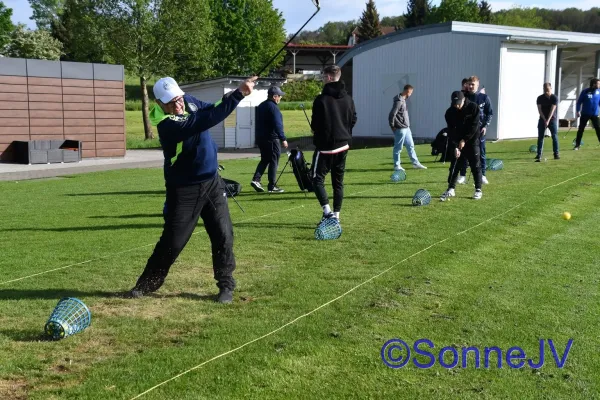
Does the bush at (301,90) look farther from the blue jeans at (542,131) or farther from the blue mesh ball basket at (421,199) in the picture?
the blue mesh ball basket at (421,199)

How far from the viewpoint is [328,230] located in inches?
328

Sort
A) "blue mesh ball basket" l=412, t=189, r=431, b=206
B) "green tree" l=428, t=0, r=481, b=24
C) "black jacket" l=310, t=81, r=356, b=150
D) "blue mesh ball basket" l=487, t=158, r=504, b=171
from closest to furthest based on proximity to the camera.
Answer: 1. "black jacket" l=310, t=81, r=356, b=150
2. "blue mesh ball basket" l=412, t=189, r=431, b=206
3. "blue mesh ball basket" l=487, t=158, r=504, b=171
4. "green tree" l=428, t=0, r=481, b=24

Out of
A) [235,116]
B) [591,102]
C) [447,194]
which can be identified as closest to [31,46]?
[235,116]

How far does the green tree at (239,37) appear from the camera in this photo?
6625cm

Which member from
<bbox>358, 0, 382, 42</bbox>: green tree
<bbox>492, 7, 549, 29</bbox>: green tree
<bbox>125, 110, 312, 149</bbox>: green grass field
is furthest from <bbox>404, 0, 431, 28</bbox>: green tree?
<bbox>125, 110, 312, 149</bbox>: green grass field

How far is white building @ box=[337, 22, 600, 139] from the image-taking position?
26672 mm

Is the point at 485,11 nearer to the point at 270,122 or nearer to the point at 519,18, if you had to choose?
the point at 519,18

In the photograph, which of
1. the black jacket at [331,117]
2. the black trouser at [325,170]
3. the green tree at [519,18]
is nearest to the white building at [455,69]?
the black trouser at [325,170]

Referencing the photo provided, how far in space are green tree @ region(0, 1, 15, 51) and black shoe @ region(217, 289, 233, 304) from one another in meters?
60.3

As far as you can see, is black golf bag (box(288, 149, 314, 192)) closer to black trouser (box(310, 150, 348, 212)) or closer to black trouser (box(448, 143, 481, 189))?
black trouser (box(448, 143, 481, 189))

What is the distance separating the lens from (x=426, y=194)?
1067cm

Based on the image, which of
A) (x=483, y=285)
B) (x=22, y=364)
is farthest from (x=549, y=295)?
(x=22, y=364)

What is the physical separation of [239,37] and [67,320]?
64.0 metres

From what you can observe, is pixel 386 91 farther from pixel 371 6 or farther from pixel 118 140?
pixel 371 6
